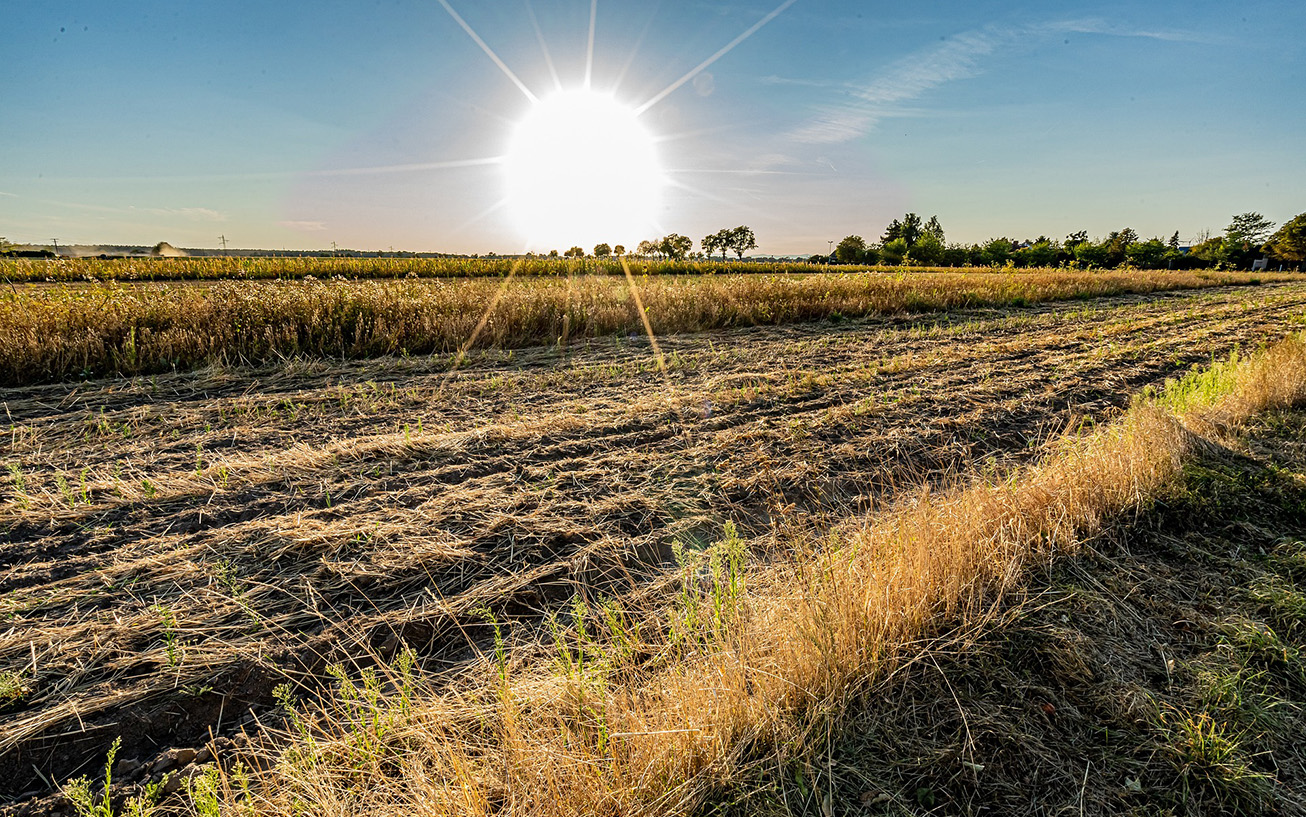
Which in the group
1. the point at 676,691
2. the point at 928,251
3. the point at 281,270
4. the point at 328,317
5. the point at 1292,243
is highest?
the point at 928,251

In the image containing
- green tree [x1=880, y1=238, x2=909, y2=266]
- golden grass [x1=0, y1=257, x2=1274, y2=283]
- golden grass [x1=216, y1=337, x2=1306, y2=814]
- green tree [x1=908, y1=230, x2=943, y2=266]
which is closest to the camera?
golden grass [x1=216, y1=337, x2=1306, y2=814]

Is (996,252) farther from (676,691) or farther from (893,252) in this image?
(676,691)

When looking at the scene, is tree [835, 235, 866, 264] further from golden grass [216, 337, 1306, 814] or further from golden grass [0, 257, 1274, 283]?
golden grass [216, 337, 1306, 814]

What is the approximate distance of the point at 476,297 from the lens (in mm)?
9422

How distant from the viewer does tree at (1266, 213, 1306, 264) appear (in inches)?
2413

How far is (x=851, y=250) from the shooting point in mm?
76812

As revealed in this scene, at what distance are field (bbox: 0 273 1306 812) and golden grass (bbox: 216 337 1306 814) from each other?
0.94 ft

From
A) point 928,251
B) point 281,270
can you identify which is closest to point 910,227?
point 928,251

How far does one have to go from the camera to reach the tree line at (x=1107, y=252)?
63281 millimetres

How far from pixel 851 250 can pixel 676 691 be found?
8405cm

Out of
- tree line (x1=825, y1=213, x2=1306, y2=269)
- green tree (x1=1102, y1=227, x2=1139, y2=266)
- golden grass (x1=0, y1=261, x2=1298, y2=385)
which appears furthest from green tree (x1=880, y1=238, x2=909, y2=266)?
golden grass (x1=0, y1=261, x2=1298, y2=385)

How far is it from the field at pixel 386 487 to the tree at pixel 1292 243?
284ft

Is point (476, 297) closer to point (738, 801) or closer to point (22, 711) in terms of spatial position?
point (22, 711)

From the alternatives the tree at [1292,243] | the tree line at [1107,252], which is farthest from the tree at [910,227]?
the tree at [1292,243]
